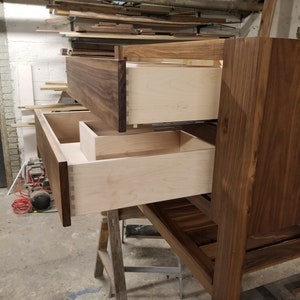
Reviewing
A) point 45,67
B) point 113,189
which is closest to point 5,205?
point 45,67

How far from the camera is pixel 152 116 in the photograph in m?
0.64

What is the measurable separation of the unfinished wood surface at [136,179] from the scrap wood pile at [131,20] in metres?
2.31

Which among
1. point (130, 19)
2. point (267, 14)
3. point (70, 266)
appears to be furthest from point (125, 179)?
point (130, 19)

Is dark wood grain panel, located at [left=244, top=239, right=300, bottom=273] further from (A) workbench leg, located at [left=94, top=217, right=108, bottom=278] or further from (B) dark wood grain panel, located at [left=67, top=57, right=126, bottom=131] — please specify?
(A) workbench leg, located at [left=94, top=217, right=108, bottom=278]

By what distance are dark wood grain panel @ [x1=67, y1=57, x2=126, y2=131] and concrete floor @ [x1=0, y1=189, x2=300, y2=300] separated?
127 centimetres

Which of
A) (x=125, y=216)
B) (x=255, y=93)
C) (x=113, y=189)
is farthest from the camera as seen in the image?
(x=125, y=216)

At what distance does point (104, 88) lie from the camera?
697 mm

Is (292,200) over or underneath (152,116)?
underneath

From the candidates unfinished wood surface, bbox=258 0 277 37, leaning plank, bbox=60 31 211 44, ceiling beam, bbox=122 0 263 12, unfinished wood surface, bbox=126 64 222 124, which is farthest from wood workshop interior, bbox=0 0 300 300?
ceiling beam, bbox=122 0 263 12

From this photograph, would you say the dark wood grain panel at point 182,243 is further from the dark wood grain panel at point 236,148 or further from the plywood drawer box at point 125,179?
the plywood drawer box at point 125,179

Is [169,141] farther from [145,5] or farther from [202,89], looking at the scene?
[145,5]

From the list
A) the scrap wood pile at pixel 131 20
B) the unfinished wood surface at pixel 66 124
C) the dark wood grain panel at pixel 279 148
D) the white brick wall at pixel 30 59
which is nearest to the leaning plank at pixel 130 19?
the scrap wood pile at pixel 131 20

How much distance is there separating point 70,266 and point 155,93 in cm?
164

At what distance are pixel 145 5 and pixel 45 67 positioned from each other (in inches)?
47.9
